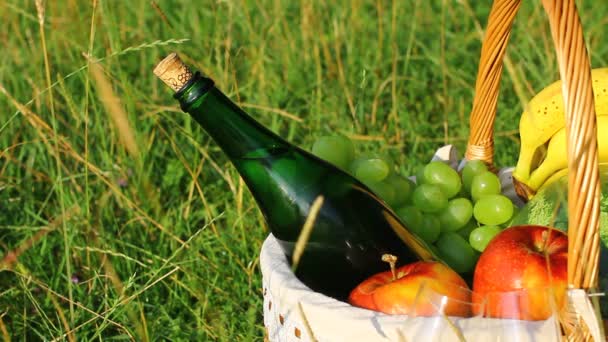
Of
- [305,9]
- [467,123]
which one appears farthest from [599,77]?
[305,9]

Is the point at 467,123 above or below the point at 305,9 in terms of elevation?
below

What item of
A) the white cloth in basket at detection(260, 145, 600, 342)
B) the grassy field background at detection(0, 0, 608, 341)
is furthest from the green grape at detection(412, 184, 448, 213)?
the white cloth in basket at detection(260, 145, 600, 342)

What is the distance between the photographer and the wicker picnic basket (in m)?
1.10

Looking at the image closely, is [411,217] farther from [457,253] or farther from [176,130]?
[176,130]

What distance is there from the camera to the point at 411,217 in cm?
165

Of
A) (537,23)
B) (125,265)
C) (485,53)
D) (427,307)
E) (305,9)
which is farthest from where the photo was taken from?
(537,23)

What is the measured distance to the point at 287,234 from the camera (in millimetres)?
1543

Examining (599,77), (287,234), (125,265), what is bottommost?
(125,265)

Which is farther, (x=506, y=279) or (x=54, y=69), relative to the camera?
(x=54, y=69)

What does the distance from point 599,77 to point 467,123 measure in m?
1.06

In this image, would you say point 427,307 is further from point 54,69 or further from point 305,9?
point 54,69

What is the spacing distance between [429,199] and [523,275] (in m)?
0.45

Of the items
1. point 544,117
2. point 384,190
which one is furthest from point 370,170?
point 544,117

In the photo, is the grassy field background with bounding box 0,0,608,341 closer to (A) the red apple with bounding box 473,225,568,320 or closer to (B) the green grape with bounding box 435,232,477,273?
(B) the green grape with bounding box 435,232,477,273
